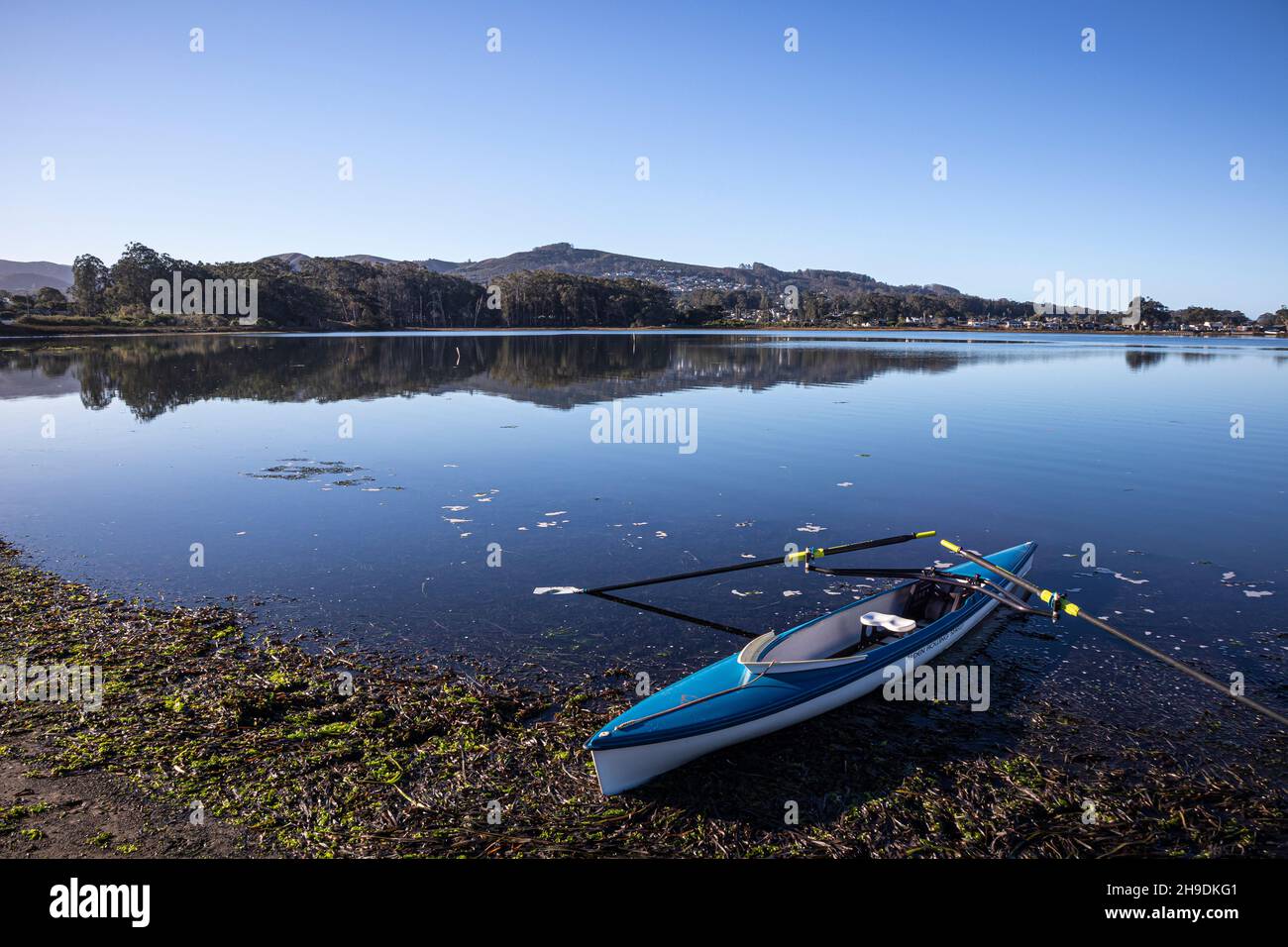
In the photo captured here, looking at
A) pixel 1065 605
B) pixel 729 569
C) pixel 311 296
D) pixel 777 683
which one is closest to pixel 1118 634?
pixel 1065 605

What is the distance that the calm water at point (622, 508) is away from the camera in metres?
12.4

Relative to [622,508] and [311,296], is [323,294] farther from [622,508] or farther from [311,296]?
[622,508]

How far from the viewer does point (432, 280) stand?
632 ft

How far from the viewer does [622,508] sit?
19.4 m

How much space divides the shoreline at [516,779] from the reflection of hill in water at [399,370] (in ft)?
97.3

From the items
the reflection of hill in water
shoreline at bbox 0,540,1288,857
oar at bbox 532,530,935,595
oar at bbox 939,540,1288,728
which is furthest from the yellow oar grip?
the reflection of hill in water

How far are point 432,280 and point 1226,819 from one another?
202414mm

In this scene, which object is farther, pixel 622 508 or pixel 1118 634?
pixel 622 508

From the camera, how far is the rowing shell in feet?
26.4

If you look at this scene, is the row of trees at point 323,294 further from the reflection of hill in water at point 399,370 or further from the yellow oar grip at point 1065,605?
the yellow oar grip at point 1065,605

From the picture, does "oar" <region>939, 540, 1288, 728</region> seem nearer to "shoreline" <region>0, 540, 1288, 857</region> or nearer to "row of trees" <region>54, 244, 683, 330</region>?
"shoreline" <region>0, 540, 1288, 857</region>

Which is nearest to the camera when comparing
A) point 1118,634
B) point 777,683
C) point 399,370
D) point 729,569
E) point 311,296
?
point 777,683

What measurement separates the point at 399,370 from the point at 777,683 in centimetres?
5690
